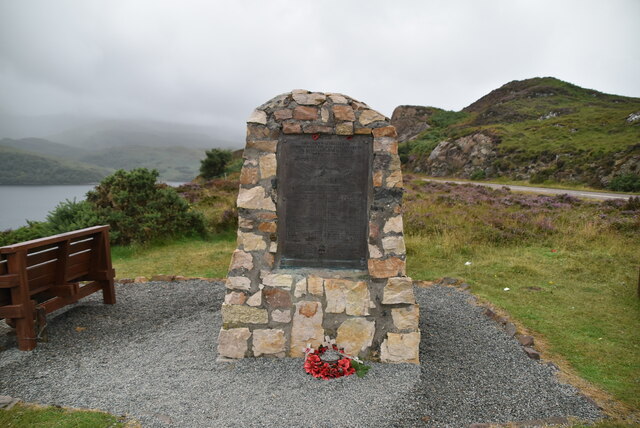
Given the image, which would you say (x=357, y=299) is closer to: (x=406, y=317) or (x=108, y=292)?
(x=406, y=317)

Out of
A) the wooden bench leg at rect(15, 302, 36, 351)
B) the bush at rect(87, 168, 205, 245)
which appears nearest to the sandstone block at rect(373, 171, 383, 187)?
the wooden bench leg at rect(15, 302, 36, 351)

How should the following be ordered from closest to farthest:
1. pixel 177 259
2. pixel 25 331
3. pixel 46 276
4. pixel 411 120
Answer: pixel 25 331
pixel 46 276
pixel 177 259
pixel 411 120

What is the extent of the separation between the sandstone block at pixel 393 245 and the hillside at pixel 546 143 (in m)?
25.4

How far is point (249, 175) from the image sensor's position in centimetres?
421

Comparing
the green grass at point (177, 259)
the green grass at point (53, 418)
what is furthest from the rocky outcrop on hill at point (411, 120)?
the green grass at point (53, 418)

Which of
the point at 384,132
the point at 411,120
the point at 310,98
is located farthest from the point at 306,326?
the point at 411,120

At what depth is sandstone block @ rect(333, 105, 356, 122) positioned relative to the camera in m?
4.14

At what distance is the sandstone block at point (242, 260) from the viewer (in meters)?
4.24

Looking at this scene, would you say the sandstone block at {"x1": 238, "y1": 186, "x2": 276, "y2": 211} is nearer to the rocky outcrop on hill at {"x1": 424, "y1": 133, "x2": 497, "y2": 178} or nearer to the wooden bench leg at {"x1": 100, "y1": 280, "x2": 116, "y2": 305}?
the wooden bench leg at {"x1": 100, "y1": 280, "x2": 116, "y2": 305}

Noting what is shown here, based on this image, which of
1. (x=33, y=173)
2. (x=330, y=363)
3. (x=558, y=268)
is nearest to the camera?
(x=330, y=363)

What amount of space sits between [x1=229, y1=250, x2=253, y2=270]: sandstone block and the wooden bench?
2468 mm

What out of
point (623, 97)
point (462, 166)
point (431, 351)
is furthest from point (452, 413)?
point (623, 97)

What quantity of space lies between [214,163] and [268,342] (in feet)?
94.4

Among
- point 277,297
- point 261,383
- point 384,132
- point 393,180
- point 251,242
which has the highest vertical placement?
point 384,132
